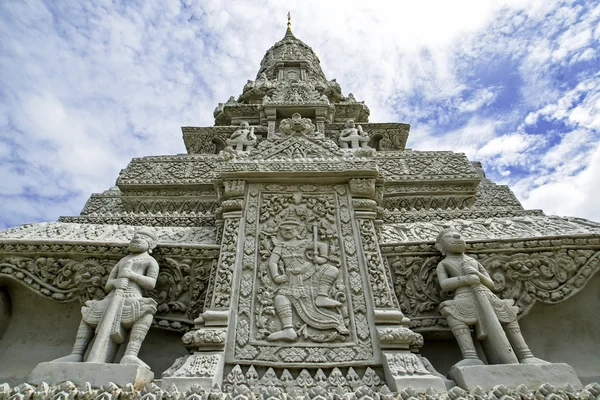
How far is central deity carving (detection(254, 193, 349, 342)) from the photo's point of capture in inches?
159

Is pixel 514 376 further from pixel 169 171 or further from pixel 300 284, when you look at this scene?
pixel 169 171

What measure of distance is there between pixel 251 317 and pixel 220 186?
7.56ft

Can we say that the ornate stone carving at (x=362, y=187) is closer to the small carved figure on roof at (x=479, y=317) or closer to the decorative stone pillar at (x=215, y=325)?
the small carved figure on roof at (x=479, y=317)

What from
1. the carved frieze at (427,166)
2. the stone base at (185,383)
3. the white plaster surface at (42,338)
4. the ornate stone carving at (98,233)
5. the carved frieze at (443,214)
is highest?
the carved frieze at (427,166)

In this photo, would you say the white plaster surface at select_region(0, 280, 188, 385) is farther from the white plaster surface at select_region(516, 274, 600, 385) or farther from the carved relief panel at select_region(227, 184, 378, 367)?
the white plaster surface at select_region(516, 274, 600, 385)

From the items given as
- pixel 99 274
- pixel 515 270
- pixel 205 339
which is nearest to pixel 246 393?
pixel 205 339

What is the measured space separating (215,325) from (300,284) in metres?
1.11

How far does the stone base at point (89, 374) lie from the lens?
10.9ft

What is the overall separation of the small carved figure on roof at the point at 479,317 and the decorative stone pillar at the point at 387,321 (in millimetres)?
464

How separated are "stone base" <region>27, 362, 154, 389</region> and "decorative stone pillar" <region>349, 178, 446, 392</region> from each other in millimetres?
2470

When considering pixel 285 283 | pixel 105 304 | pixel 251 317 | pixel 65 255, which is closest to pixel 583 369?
pixel 285 283

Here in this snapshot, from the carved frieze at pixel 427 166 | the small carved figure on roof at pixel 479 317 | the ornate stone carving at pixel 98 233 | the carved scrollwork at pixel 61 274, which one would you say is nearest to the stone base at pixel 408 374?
the small carved figure on roof at pixel 479 317

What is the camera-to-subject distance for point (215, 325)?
398 centimetres

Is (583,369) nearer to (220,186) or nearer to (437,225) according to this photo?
(437,225)
